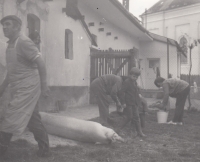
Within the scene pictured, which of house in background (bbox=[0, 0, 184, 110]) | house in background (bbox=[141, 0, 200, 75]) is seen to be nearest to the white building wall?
house in background (bbox=[0, 0, 184, 110])

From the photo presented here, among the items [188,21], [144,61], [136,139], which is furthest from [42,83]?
[188,21]

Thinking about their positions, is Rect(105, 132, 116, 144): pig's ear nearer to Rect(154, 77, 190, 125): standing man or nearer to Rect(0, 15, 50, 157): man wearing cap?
Answer: Rect(0, 15, 50, 157): man wearing cap

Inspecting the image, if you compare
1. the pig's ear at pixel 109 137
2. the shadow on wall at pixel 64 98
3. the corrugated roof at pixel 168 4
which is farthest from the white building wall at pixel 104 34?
the corrugated roof at pixel 168 4

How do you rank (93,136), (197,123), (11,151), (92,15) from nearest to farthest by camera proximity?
(11,151) < (93,136) < (197,123) < (92,15)

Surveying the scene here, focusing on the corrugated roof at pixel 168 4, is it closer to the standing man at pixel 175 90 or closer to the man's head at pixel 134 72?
the standing man at pixel 175 90

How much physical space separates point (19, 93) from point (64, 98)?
6645mm

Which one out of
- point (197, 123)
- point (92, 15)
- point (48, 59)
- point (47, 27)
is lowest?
point (197, 123)

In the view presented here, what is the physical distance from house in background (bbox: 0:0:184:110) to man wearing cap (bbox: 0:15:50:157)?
2728 mm

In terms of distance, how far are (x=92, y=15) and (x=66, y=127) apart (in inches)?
359

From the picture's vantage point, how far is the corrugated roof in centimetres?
3029

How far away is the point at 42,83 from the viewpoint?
384 cm

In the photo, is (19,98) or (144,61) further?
(144,61)

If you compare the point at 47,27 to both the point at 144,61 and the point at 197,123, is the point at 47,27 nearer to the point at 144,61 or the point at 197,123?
the point at 197,123

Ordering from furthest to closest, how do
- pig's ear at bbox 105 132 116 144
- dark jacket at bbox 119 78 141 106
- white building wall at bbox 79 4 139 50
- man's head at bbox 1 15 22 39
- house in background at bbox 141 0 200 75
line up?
house in background at bbox 141 0 200 75, white building wall at bbox 79 4 139 50, dark jacket at bbox 119 78 141 106, pig's ear at bbox 105 132 116 144, man's head at bbox 1 15 22 39
